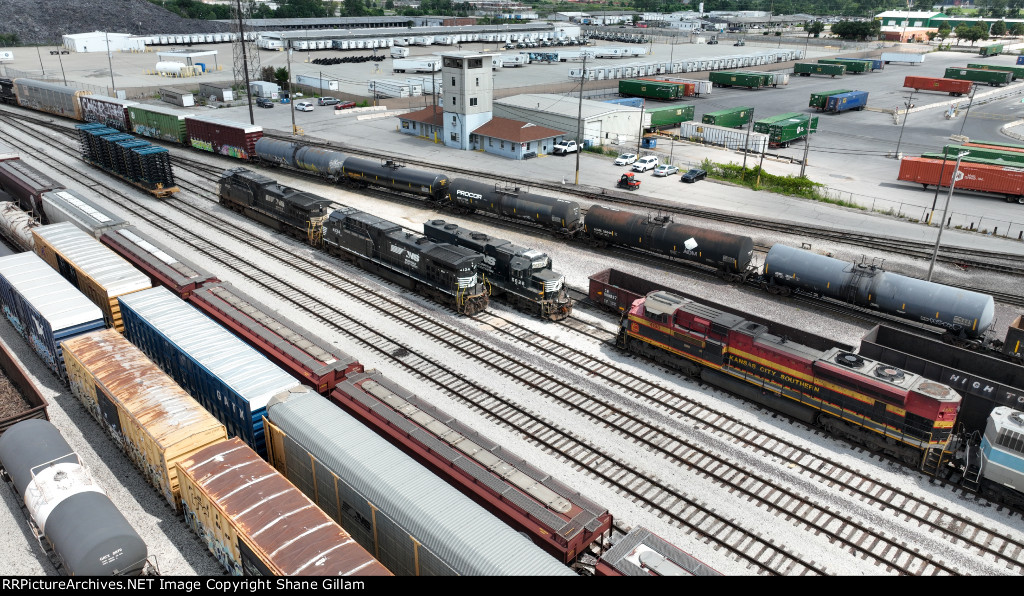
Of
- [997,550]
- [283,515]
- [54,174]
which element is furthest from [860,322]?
[54,174]

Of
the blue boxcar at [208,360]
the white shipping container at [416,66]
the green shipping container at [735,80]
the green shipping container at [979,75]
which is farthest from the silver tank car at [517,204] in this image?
the green shipping container at [979,75]

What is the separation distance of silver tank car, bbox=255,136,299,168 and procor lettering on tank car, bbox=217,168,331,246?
8747 millimetres

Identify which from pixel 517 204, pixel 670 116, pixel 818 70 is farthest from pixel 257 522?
pixel 818 70

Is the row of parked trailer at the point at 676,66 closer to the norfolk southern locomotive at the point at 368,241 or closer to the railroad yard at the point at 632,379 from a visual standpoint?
the railroad yard at the point at 632,379

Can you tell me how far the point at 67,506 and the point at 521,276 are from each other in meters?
24.6

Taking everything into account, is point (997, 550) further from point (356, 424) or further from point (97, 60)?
point (97, 60)

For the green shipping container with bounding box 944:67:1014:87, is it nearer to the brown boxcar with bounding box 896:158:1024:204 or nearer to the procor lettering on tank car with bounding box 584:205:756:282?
the brown boxcar with bounding box 896:158:1024:204

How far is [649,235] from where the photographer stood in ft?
148

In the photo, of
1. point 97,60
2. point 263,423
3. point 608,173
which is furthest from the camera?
point 97,60

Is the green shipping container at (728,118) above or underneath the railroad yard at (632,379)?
above

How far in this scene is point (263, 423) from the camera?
2450 centimetres

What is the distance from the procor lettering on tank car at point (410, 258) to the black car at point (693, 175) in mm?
34712

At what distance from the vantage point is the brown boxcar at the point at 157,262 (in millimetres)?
35562
